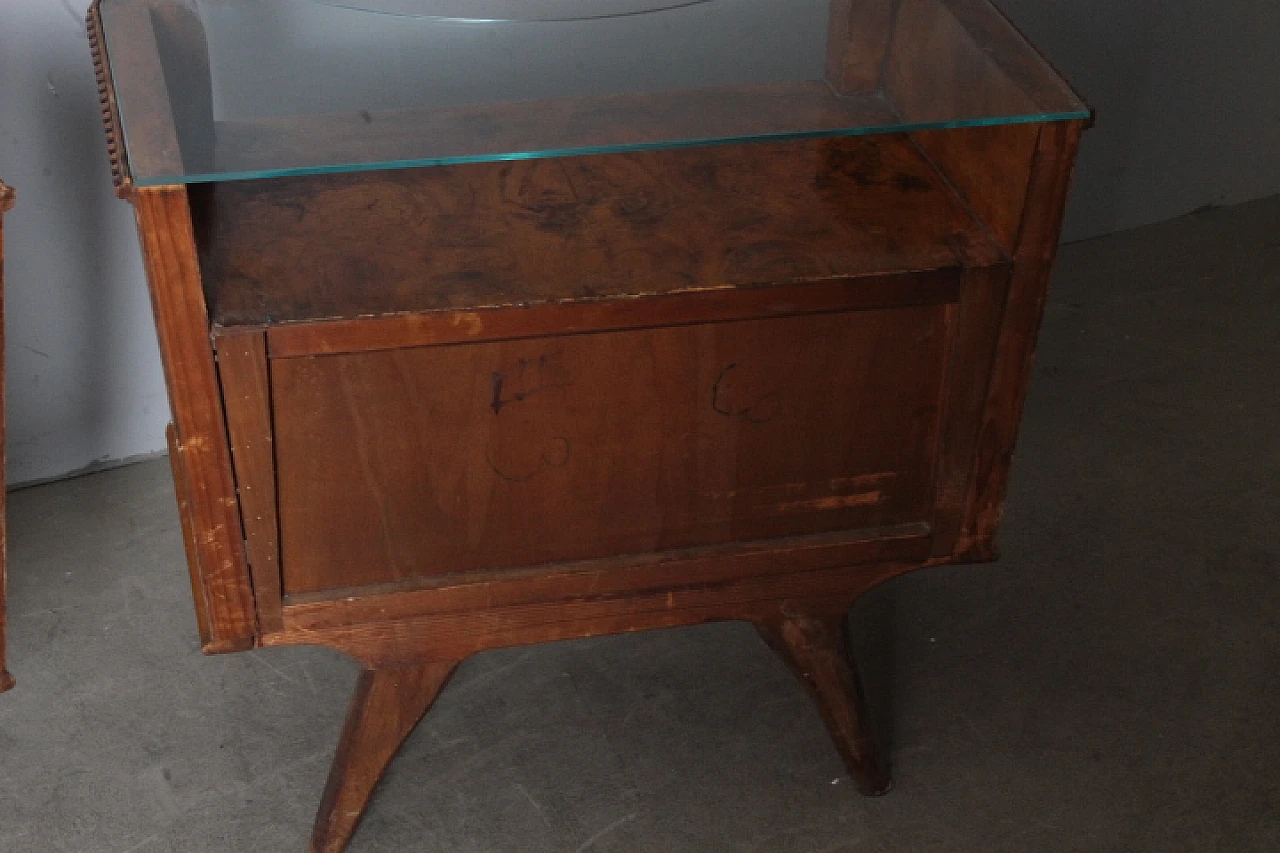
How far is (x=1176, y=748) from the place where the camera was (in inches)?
62.1

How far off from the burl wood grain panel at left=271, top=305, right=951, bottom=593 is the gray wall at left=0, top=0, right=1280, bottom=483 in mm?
788

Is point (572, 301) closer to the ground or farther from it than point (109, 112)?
closer to the ground

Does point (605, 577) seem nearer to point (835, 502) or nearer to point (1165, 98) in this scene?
point (835, 502)

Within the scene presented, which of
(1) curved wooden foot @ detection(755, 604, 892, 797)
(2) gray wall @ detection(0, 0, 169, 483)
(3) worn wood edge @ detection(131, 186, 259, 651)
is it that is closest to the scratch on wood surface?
(1) curved wooden foot @ detection(755, 604, 892, 797)

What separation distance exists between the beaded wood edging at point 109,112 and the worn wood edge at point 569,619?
401mm

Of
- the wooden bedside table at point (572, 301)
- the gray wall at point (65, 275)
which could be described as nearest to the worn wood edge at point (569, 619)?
the wooden bedside table at point (572, 301)

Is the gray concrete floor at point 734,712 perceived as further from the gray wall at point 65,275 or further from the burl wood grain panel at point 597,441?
the burl wood grain panel at point 597,441

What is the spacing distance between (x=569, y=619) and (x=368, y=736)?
23 cm

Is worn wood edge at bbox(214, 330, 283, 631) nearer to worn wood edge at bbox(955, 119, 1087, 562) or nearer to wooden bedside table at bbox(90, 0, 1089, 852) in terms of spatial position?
wooden bedside table at bbox(90, 0, 1089, 852)

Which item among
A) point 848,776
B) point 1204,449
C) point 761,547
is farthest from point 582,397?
point 1204,449

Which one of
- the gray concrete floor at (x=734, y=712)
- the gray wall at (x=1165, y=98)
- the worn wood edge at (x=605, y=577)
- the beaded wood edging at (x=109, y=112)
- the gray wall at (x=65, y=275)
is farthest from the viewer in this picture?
the gray wall at (x=1165, y=98)

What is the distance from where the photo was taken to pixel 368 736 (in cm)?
134

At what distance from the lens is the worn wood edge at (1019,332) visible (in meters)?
1.10

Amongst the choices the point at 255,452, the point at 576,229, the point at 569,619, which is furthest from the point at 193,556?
the point at 576,229
